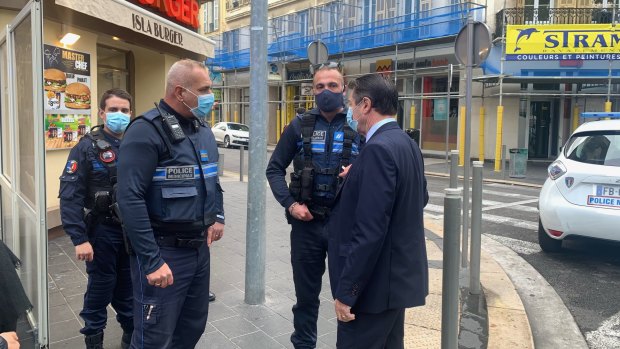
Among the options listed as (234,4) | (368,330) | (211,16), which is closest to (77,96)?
(368,330)

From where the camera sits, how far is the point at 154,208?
2732 mm

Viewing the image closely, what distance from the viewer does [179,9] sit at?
30.2 feet

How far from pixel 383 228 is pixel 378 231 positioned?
30 millimetres

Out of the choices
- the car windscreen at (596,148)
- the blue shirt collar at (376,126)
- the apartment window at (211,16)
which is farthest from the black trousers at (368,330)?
the apartment window at (211,16)

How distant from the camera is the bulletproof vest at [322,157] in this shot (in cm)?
346

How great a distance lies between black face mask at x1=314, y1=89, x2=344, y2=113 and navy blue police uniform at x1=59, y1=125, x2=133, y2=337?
1.45 m

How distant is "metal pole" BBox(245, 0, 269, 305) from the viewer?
429 cm

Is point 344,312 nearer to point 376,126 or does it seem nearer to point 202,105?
point 376,126

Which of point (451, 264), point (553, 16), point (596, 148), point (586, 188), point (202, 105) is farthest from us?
point (553, 16)

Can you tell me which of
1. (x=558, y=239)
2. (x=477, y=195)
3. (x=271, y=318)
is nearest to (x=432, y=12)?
(x=558, y=239)

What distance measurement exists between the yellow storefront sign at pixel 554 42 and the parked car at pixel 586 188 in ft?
39.2

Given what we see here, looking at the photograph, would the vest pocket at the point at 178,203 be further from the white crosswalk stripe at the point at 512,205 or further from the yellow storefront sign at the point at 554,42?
the yellow storefront sign at the point at 554,42

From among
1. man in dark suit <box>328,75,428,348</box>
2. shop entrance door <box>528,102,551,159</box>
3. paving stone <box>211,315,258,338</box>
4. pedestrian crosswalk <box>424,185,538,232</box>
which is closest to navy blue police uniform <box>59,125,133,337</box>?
paving stone <box>211,315,258,338</box>

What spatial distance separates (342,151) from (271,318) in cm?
162
